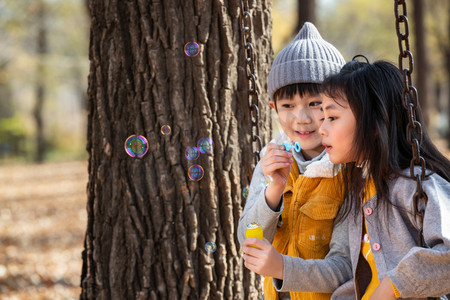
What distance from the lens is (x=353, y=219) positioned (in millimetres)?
2059

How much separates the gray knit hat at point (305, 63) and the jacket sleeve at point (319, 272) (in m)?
0.71

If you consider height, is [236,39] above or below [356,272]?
above

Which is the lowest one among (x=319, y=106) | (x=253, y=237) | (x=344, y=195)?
(x=253, y=237)

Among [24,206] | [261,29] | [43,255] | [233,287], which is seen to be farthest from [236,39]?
[24,206]

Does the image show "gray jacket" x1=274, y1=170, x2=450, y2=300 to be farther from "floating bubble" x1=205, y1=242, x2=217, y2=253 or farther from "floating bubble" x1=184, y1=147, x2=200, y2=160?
"floating bubble" x1=184, y1=147, x2=200, y2=160

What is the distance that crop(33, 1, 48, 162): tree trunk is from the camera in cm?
2132

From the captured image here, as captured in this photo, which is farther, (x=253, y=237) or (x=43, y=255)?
(x=43, y=255)

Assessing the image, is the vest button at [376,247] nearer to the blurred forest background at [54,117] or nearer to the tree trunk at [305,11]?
the blurred forest background at [54,117]

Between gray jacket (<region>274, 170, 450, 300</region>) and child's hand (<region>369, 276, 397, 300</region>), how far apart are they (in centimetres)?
3

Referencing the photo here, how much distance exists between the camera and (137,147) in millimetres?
2596

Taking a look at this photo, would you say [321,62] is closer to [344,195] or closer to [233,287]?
[344,195]

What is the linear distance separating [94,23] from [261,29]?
916 millimetres

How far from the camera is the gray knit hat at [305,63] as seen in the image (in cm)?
225

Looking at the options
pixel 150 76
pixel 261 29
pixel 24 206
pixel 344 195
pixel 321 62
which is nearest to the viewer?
pixel 344 195
